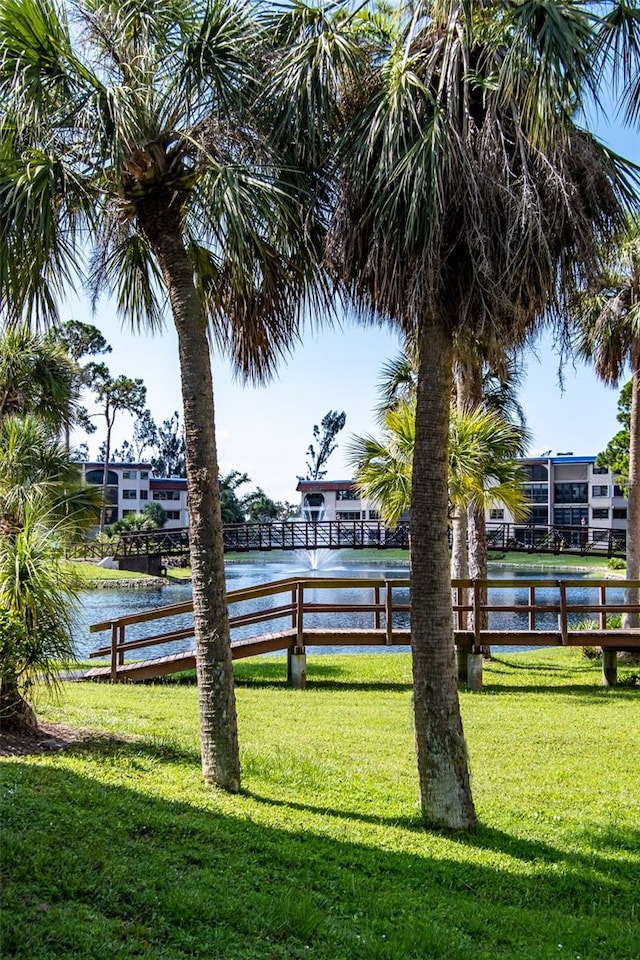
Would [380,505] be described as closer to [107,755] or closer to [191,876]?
[107,755]

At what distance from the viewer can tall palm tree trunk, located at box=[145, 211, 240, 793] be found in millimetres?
5484

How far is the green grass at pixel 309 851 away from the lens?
3355 millimetres

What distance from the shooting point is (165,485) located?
218ft

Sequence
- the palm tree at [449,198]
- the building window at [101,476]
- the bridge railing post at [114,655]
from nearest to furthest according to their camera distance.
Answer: the palm tree at [449,198]
the bridge railing post at [114,655]
the building window at [101,476]

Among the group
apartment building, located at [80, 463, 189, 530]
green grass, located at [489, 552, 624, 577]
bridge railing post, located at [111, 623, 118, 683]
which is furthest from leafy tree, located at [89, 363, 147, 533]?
bridge railing post, located at [111, 623, 118, 683]

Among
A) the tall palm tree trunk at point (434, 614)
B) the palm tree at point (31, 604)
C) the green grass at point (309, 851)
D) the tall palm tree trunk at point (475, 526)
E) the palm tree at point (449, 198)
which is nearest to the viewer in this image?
the green grass at point (309, 851)

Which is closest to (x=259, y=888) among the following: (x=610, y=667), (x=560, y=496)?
(x=610, y=667)

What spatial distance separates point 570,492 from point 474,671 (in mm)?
49531

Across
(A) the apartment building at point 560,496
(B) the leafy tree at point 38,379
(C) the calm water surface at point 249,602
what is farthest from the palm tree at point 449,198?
(A) the apartment building at point 560,496

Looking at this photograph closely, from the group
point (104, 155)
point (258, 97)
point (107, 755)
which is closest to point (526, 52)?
point (258, 97)

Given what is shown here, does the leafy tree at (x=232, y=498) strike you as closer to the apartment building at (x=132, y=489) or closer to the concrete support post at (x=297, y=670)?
the apartment building at (x=132, y=489)

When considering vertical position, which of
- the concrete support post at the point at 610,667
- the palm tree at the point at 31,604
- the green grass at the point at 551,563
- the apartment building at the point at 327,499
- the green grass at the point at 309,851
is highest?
the apartment building at the point at 327,499

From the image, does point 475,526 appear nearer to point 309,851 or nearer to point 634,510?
point 634,510

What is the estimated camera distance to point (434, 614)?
5305 mm
